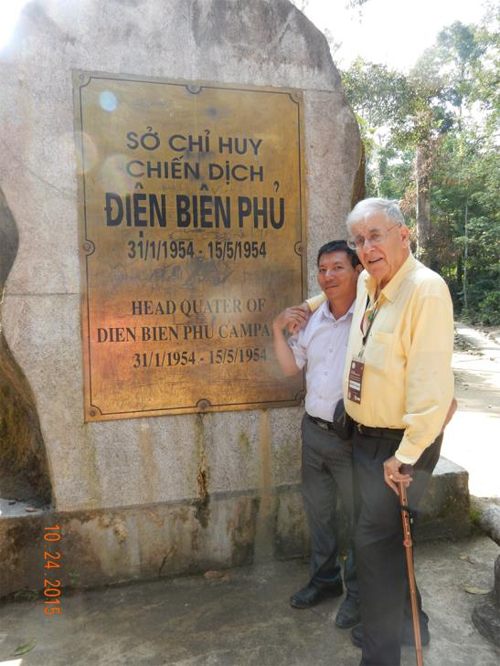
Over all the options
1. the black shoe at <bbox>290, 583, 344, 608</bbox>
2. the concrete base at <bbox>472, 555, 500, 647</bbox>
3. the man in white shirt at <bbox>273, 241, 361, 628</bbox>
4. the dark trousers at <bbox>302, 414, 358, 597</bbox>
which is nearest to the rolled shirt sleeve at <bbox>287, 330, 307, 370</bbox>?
the man in white shirt at <bbox>273, 241, 361, 628</bbox>

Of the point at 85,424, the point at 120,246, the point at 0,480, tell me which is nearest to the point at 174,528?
the point at 85,424

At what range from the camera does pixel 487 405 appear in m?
7.88

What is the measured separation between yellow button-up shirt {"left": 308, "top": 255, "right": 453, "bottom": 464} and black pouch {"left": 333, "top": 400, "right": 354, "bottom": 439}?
7.9 inches

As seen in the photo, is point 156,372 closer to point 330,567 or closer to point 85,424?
point 85,424

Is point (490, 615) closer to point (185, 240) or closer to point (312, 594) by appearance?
point (312, 594)

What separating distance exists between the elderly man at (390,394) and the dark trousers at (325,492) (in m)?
0.32

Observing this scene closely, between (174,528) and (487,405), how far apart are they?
19.5 feet

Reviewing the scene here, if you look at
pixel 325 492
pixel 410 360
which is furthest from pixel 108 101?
pixel 325 492

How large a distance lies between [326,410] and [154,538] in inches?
51.4

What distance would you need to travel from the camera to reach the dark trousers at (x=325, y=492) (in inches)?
107

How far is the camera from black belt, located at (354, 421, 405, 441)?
87.7 inches

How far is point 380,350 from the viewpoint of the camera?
218 cm

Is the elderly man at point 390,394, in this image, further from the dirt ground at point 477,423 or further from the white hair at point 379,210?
the dirt ground at point 477,423
